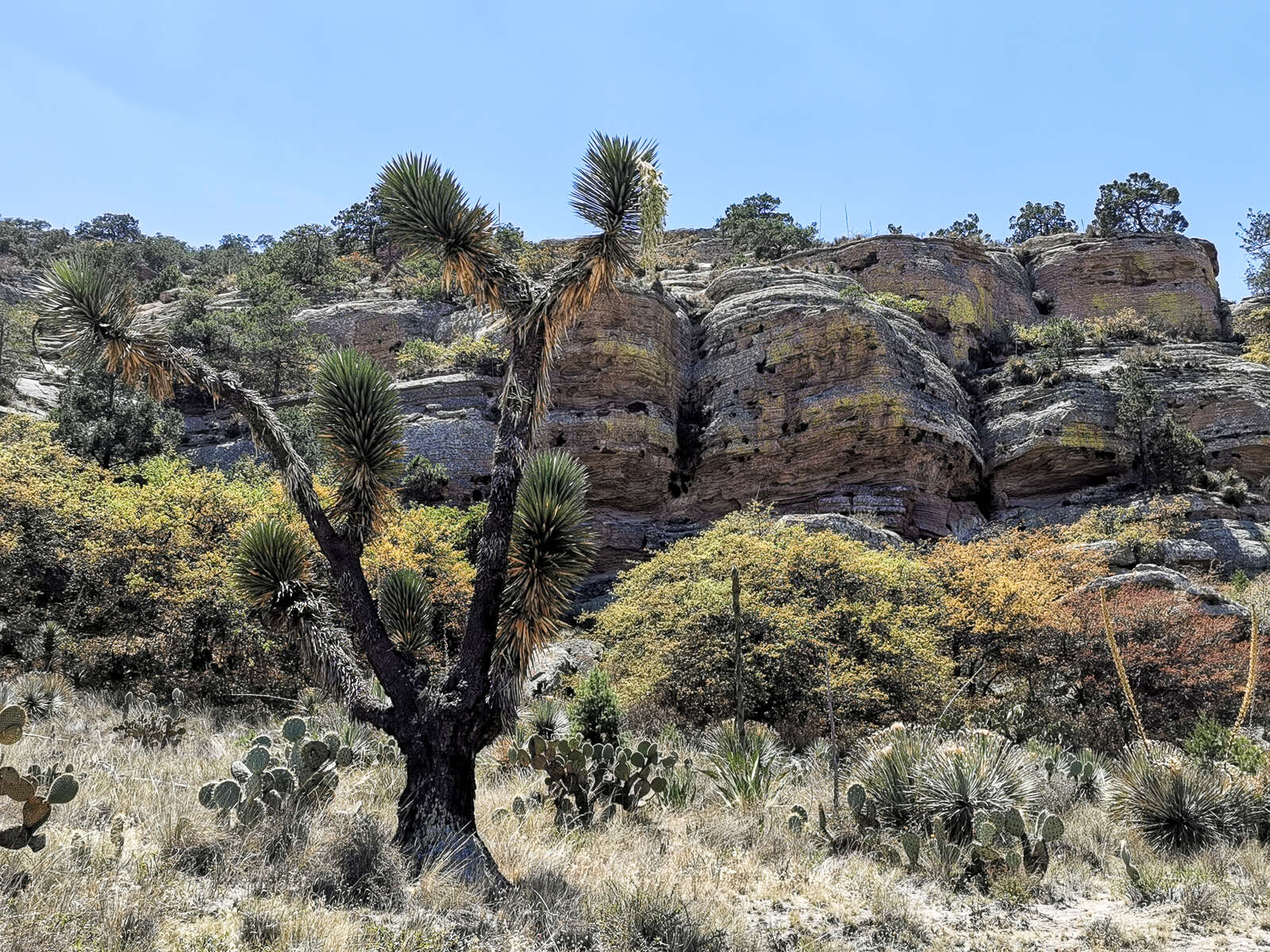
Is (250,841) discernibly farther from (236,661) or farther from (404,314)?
(404,314)

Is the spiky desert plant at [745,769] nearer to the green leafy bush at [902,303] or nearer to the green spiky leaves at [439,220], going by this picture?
the green spiky leaves at [439,220]

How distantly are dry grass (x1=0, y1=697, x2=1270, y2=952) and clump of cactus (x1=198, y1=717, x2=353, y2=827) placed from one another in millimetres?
230

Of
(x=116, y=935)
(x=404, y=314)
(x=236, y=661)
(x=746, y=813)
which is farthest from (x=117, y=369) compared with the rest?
(x=404, y=314)

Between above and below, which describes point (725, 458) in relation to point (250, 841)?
above

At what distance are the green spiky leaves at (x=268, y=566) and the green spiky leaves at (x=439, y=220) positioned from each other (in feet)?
9.95

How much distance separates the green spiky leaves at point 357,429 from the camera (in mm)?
8219

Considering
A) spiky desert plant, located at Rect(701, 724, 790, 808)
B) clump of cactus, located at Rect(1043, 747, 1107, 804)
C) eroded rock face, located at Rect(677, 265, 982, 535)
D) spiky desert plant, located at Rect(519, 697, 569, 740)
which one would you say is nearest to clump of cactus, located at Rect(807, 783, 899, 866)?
spiky desert plant, located at Rect(701, 724, 790, 808)

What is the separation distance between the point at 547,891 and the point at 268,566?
3.83 metres

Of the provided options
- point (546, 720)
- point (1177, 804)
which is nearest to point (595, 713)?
point (546, 720)

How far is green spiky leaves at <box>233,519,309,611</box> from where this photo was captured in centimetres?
795

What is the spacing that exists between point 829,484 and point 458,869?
27.6 m

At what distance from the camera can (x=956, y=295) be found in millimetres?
41688

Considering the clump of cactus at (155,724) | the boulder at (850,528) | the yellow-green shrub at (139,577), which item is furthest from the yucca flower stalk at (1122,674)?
the yellow-green shrub at (139,577)

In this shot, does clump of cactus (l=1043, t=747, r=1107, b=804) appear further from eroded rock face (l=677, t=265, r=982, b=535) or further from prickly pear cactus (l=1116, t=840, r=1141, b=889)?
eroded rock face (l=677, t=265, r=982, b=535)
